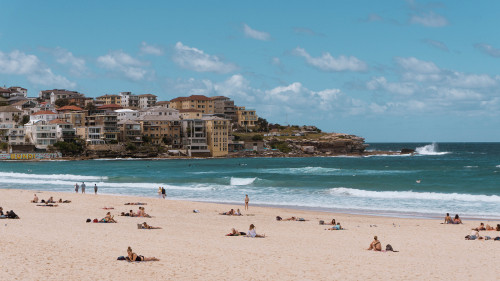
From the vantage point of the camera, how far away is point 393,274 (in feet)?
43.4

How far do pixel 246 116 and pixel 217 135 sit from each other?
34019 mm

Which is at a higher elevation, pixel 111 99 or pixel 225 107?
pixel 111 99

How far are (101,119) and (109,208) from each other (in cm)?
9745

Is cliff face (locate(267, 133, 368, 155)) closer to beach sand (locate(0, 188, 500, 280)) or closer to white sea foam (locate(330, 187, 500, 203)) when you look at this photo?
white sea foam (locate(330, 187, 500, 203))

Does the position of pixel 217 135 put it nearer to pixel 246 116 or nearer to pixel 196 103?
pixel 196 103

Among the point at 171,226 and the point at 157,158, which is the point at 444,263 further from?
the point at 157,158

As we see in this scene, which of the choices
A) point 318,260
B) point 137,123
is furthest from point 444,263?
point 137,123

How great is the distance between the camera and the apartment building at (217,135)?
124062mm

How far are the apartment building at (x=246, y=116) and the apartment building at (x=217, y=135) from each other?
28430 mm

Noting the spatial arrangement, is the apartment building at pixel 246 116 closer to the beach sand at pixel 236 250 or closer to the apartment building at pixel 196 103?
the apartment building at pixel 196 103

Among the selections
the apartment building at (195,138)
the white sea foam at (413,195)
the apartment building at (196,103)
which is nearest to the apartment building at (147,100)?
the apartment building at (196,103)

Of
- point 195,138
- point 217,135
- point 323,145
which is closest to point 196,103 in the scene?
point 217,135

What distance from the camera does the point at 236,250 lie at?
16188 millimetres

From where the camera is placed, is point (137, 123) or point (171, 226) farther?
point (137, 123)
